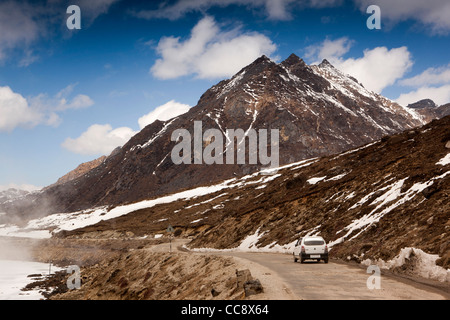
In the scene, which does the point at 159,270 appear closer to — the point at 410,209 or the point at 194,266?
the point at 194,266

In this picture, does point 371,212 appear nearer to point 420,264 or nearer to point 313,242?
point 313,242

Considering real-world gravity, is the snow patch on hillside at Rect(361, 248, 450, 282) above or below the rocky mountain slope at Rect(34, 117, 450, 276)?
below

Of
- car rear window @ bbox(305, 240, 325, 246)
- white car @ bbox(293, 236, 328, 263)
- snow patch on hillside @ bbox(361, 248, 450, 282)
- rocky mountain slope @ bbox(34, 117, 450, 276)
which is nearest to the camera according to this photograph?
snow patch on hillside @ bbox(361, 248, 450, 282)

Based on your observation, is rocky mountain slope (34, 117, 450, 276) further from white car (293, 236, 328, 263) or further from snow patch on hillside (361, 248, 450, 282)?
white car (293, 236, 328, 263)

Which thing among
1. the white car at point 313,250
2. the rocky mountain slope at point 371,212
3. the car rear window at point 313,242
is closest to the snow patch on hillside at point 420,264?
the rocky mountain slope at point 371,212

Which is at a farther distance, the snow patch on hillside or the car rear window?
the car rear window

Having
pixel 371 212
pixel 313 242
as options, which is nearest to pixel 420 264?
pixel 313 242

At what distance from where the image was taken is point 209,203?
97312 mm

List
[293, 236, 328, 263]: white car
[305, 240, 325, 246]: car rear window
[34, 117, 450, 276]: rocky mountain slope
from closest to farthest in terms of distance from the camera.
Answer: [34, 117, 450, 276]: rocky mountain slope < [293, 236, 328, 263]: white car < [305, 240, 325, 246]: car rear window

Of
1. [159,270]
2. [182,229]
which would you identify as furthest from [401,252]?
[182,229]

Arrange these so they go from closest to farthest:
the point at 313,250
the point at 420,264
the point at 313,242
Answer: the point at 420,264 < the point at 313,250 < the point at 313,242

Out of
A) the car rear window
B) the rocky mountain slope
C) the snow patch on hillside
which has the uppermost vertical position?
the rocky mountain slope

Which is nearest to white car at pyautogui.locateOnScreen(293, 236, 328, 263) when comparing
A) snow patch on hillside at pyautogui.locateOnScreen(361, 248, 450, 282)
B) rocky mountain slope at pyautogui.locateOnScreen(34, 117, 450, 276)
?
rocky mountain slope at pyautogui.locateOnScreen(34, 117, 450, 276)
